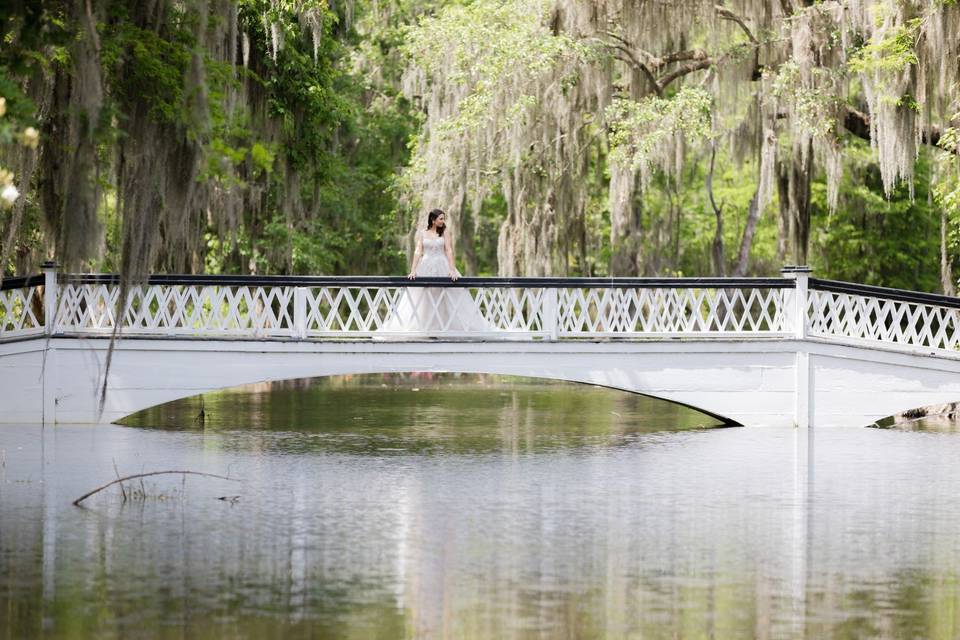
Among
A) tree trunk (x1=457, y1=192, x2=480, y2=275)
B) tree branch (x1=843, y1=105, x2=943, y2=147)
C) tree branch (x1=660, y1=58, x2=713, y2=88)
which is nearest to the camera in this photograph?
tree branch (x1=843, y1=105, x2=943, y2=147)

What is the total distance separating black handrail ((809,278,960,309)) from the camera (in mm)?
18531

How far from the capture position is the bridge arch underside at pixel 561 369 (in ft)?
60.3

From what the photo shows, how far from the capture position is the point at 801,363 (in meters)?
18.6

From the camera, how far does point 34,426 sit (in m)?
18.4

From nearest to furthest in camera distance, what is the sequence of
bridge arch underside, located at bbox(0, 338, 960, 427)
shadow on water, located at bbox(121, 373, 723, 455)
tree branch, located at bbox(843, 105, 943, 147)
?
shadow on water, located at bbox(121, 373, 723, 455) < bridge arch underside, located at bbox(0, 338, 960, 427) < tree branch, located at bbox(843, 105, 943, 147)

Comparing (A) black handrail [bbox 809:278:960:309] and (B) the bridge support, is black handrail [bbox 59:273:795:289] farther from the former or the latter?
(A) black handrail [bbox 809:278:960:309]

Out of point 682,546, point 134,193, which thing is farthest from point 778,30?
point 682,546

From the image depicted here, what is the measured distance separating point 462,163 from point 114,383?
930 centimetres

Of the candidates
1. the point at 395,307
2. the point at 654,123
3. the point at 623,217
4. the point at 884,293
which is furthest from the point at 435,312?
the point at 623,217

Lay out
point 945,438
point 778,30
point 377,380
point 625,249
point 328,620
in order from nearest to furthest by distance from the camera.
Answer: point 328,620 < point 945,438 < point 778,30 < point 625,249 < point 377,380

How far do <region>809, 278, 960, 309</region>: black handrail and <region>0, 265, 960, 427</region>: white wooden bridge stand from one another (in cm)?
2

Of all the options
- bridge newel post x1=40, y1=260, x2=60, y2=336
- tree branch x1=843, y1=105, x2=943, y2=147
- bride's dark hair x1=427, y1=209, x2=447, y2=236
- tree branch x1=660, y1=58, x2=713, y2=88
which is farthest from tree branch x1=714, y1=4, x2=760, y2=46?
bridge newel post x1=40, y1=260, x2=60, y2=336

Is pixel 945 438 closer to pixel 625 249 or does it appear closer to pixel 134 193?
pixel 134 193

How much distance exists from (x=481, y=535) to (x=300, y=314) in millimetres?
8705
